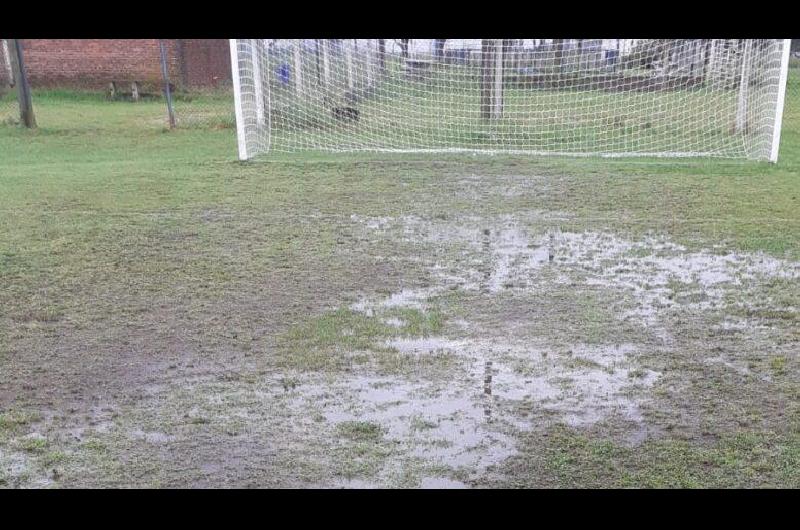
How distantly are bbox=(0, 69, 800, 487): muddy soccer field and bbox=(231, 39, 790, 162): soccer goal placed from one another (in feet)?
7.89

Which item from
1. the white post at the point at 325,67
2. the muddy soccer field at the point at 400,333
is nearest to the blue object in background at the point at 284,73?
the white post at the point at 325,67

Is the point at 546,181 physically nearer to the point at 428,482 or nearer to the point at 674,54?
the point at 674,54

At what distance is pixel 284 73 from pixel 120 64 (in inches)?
260

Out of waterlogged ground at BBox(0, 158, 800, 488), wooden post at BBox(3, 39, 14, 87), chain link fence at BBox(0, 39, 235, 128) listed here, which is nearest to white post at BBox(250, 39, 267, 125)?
waterlogged ground at BBox(0, 158, 800, 488)

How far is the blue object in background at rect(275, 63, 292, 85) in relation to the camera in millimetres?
10983

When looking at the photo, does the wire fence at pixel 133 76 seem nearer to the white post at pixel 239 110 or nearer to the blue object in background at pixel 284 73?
the blue object in background at pixel 284 73

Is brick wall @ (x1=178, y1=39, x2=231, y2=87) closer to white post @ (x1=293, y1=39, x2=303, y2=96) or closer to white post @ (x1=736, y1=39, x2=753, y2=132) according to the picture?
white post @ (x1=293, y1=39, x2=303, y2=96)

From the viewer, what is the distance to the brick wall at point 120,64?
16.1 metres

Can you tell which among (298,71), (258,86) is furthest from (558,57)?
(258,86)

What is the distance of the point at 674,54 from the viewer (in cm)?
1034

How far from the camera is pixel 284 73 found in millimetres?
11570
